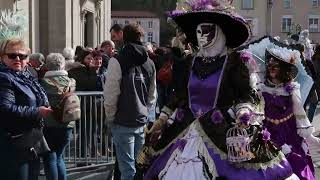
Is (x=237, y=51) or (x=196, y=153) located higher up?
(x=237, y=51)

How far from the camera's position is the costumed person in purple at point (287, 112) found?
534 centimetres

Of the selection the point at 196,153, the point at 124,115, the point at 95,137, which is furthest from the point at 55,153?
the point at 196,153

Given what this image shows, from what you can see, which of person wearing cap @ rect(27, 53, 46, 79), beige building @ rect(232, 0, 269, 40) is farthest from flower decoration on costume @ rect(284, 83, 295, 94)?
beige building @ rect(232, 0, 269, 40)

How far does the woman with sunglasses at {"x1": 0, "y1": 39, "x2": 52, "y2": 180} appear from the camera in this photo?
420 centimetres

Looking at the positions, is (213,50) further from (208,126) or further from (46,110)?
(46,110)

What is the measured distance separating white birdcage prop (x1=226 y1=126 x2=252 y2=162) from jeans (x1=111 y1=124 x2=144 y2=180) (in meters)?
1.96

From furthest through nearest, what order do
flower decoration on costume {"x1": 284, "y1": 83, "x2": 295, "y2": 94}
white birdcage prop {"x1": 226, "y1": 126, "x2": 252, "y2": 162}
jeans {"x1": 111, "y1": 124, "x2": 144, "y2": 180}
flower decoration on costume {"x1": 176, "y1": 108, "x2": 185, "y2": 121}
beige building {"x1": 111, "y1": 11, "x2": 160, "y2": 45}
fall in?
1. beige building {"x1": 111, "y1": 11, "x2": 160, "y2": 45}
2. jeans {"x1": 111, "y1": 124, "x2": 144, "y2": 180}
3. flower decoration on costume {"x1": 284, "y1": 83, "x2": 295, "y2": 94}
4. flower decoration on costume {"x1": 176, "y1": 108, "x2": 185, "y2": 121}
5. white birdcage prop {"x1": 226, "y1": 126, "x2": 252, "y2": 162}

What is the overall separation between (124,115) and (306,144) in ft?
5.72

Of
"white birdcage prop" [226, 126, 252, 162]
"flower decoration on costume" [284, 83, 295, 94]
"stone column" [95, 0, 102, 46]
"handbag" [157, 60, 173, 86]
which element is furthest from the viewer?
"stone column" [95, 0, 102, 46]

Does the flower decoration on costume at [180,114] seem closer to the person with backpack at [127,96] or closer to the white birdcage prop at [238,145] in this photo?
the white birdcage prop at [238,145]

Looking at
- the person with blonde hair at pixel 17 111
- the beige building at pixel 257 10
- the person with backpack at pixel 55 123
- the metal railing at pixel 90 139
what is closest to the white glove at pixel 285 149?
the person with backpack at pixel 55 123

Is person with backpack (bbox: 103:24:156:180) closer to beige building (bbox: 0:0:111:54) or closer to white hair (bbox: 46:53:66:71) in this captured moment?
white hair (bbox: 46:53:66:71)

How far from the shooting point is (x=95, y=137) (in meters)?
7.48

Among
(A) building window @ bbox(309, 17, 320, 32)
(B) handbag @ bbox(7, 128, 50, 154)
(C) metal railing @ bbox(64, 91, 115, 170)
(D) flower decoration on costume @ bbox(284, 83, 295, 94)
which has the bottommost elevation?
(C) metal railing @ bbox(64, 91, 115, 170)
